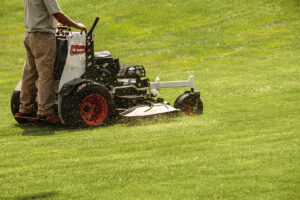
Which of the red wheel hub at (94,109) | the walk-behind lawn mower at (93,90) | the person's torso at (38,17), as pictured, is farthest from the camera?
the red wheel hub at (94,109)

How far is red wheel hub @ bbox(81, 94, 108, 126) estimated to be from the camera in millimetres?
8930

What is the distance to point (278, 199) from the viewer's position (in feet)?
15.4

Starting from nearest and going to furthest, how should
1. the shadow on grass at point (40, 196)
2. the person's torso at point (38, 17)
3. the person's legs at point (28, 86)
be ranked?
the shadow on grass at point (40, 196) < the person's torso at point (38, 17) < the person's legs at point (28, 86)

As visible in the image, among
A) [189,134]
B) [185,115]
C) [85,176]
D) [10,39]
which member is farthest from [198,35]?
[85,176]

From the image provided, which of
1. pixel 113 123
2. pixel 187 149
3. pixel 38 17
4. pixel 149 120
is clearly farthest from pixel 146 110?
pixel 187 149

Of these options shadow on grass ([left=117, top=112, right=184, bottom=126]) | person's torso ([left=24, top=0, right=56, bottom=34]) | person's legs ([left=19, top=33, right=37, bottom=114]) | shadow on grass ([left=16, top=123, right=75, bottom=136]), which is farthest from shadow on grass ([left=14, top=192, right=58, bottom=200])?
person's legs ([left=19, top=33, right=37, bottom=114])

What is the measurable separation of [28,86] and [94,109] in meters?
1.12

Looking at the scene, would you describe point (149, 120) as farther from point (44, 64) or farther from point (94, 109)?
point (44, 64)

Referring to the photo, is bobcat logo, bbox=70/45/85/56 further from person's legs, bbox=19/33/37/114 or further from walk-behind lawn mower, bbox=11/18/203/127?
person's legs, bbox=19/33/37/114

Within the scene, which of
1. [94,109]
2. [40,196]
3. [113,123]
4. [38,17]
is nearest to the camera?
[40,196]

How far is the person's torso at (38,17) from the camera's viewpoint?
8664 mm

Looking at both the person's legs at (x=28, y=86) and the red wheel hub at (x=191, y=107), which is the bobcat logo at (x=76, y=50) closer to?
the person's legs at (x=28, y=86)

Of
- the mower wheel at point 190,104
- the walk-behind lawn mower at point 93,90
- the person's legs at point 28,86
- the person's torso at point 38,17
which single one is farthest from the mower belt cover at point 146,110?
the person's torso at point 38,17

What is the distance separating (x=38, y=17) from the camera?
8.68m
